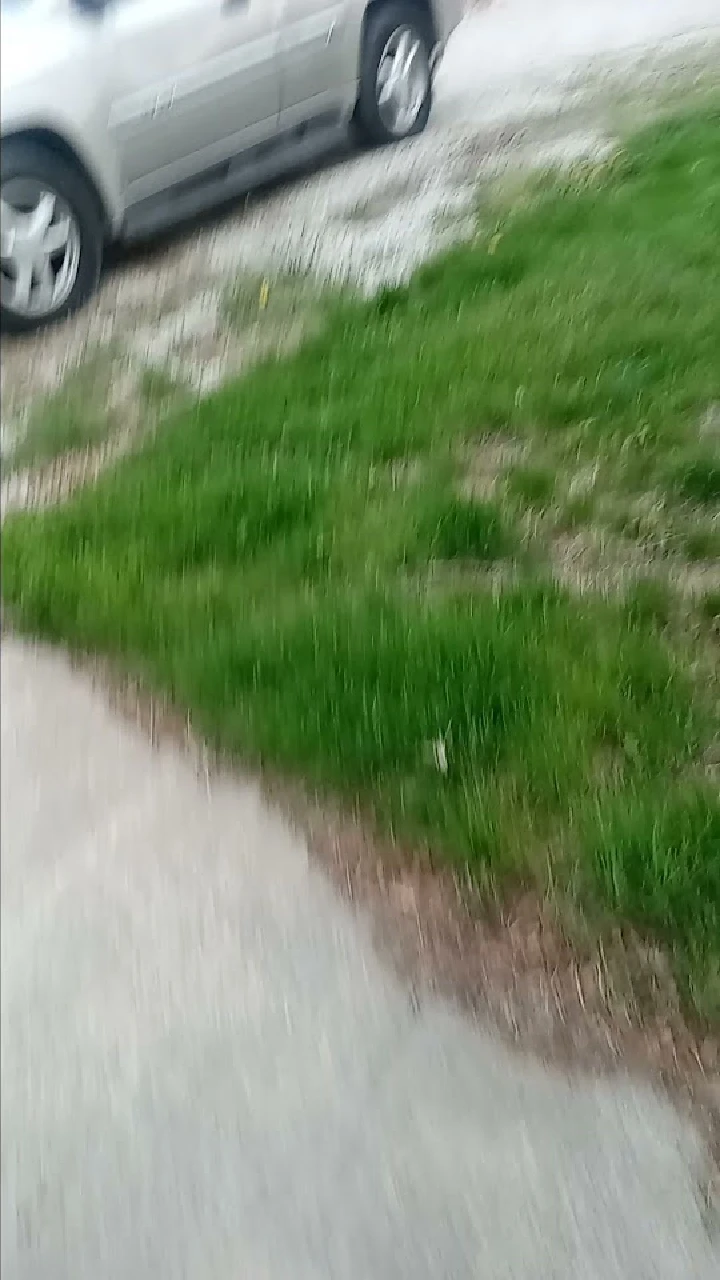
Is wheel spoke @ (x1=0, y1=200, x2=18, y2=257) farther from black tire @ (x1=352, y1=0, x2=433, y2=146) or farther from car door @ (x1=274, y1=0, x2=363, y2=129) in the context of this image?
black tire @ (x1=352, y1=0, x2=433, y2=146)

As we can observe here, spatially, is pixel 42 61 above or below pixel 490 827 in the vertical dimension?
above

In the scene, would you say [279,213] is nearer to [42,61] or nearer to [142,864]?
[42,61]

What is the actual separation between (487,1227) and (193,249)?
5.29ft

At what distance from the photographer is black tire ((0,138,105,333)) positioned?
6.81 feet

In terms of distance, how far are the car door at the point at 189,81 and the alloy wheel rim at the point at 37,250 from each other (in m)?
0.18

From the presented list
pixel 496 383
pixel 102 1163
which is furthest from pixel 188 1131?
pixel 496 383

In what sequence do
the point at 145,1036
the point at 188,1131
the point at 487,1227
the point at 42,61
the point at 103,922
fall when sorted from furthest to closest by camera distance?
the point at 42,61
the point at 103,922
the point at 145,1036
the point at 188,1131
the point at 487,1227

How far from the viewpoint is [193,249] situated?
80.7 inches

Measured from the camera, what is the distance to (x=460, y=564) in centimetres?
179

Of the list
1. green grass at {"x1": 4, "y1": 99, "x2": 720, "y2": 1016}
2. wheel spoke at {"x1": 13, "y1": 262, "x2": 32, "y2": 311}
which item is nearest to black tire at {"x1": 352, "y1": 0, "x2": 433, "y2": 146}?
green grass at {"x1": 4, "y1": 99, "x2": 720, "y2": 1016}

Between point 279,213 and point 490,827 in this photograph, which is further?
point 279,213

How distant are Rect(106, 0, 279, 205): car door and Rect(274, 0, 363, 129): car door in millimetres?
26

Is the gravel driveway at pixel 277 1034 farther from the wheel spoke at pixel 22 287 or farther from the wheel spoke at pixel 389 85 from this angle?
the wheel spoke at pixel 22 287

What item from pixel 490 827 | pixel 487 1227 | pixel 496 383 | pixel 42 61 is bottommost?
pixel 487 1227
